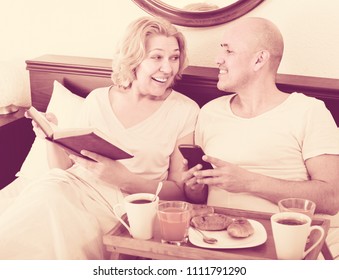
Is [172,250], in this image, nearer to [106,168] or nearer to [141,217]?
[141,217]

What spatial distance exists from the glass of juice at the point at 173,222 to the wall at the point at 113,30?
3.29 feet

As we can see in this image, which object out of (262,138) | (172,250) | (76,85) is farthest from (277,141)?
(76,85)

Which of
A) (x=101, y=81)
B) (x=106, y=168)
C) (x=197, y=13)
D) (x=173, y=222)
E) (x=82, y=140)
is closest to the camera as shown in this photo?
(x=173, y=222)

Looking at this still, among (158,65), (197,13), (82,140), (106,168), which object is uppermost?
(197,13)

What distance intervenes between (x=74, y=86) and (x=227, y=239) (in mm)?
1250

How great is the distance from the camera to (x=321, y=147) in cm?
159

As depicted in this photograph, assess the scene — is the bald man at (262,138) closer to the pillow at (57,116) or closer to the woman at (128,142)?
the woman at (128,142)

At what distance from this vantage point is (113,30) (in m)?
2.27

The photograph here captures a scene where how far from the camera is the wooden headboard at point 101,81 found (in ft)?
5.93

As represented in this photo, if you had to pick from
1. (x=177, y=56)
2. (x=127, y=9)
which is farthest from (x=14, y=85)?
(x=177, y=56)
